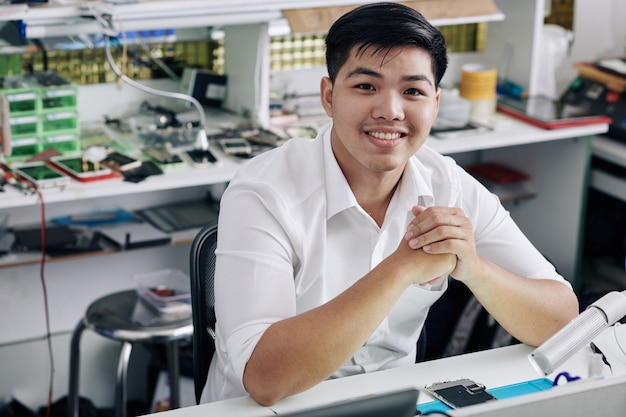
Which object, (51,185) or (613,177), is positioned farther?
(613,177)

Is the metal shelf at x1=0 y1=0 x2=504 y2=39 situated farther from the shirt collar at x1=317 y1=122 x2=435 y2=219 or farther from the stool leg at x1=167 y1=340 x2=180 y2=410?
the shirt collar at x1=317 y1=122 x2=435 y2=219

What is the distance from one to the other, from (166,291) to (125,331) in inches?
8.5

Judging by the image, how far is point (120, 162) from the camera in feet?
8.70

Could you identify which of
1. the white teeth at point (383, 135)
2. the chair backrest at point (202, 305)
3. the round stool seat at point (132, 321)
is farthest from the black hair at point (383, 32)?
the round stool seat at point (132, 321)

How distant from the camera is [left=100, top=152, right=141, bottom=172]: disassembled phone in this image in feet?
8.61

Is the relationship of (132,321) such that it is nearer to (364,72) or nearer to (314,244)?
(314,244)

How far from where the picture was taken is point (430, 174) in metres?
1.82

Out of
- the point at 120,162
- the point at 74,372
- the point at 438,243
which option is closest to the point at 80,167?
the point at 120,162

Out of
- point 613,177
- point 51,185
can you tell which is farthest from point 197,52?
point 613,177

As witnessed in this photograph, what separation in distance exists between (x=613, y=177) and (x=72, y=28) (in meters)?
1.76

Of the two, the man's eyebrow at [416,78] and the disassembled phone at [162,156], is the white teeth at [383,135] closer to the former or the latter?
the man's eyebrow at [416,78]

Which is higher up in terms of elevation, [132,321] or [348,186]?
[348,186]

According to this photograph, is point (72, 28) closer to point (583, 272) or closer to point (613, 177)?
point (613, 177)

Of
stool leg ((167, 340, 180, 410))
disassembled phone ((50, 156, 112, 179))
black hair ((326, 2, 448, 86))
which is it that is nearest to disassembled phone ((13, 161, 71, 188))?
disassembled phone ((50, 156, 112, 179))
